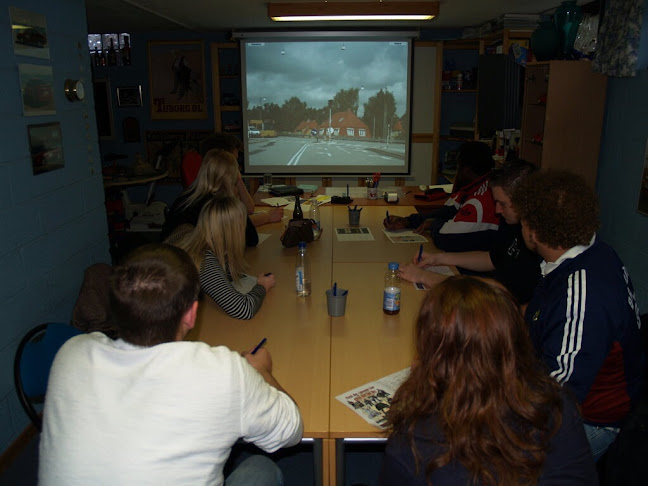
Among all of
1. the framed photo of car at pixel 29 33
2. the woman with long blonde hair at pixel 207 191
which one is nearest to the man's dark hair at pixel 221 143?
the woman with long blonde hair at pixel 207 191

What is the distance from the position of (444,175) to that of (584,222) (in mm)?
5375

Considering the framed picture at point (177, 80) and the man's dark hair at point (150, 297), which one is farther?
the framed picture at point (177, 80)

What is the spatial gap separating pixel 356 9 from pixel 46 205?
312 cm

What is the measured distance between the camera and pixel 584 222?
1756mm

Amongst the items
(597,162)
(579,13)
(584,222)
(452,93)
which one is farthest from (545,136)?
(452,93)

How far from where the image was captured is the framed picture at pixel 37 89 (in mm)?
2744

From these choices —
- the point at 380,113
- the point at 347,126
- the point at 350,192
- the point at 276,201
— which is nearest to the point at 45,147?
the point at 276,201

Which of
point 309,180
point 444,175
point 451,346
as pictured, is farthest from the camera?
point 309,180

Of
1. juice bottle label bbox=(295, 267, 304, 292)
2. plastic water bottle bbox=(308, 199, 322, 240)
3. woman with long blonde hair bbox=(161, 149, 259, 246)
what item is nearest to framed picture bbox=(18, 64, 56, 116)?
woman with long blonde hair bbox=(161, 149, 259, 246)

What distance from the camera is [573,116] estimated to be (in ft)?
13.0

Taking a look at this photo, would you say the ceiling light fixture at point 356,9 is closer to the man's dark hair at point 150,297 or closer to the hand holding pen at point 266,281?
the hand holding pen at point 266,281

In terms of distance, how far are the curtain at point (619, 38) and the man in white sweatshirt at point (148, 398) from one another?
332 centimetres

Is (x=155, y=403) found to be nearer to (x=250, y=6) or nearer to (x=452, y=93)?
(x=250, y=6)

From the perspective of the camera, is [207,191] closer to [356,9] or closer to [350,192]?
[350,192]
